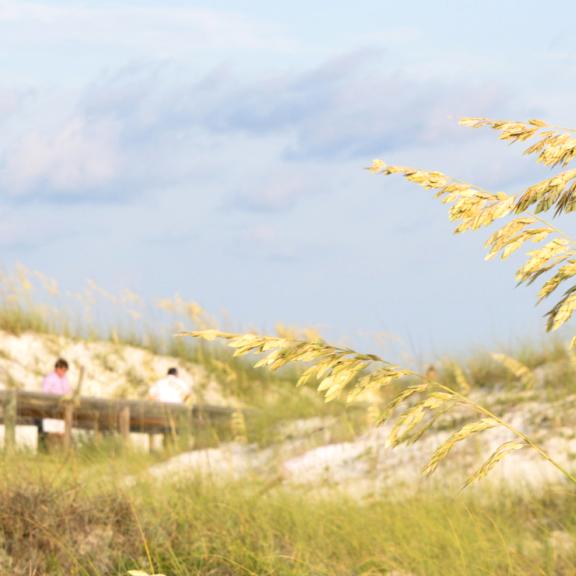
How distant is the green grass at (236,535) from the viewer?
5117mm

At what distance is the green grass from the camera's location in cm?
512

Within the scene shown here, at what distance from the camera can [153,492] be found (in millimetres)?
6609

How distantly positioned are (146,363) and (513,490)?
457 inches

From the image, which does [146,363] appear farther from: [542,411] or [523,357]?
[542,411]

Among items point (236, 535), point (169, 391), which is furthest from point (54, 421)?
point (236, 535)

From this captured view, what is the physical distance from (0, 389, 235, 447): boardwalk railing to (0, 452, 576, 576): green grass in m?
6.90

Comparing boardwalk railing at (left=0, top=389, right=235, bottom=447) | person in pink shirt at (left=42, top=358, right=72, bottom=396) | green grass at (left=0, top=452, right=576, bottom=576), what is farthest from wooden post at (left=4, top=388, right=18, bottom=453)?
green grass at (left=0, top=452, right=576, bottom=576)

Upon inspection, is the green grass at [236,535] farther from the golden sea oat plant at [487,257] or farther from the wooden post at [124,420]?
the wooden post at [124,420]

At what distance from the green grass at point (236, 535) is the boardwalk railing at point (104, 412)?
690 centimetres

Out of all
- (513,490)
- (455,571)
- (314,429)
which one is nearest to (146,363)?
(314,429)

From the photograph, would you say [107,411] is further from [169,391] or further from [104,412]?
[169,391]

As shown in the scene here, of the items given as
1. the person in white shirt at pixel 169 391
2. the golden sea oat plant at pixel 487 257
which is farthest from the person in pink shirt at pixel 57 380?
the golden sea oat plant at pixel 487 257

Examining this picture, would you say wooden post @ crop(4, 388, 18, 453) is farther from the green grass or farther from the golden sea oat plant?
the golden sea oat plant

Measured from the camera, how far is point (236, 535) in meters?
5.68
